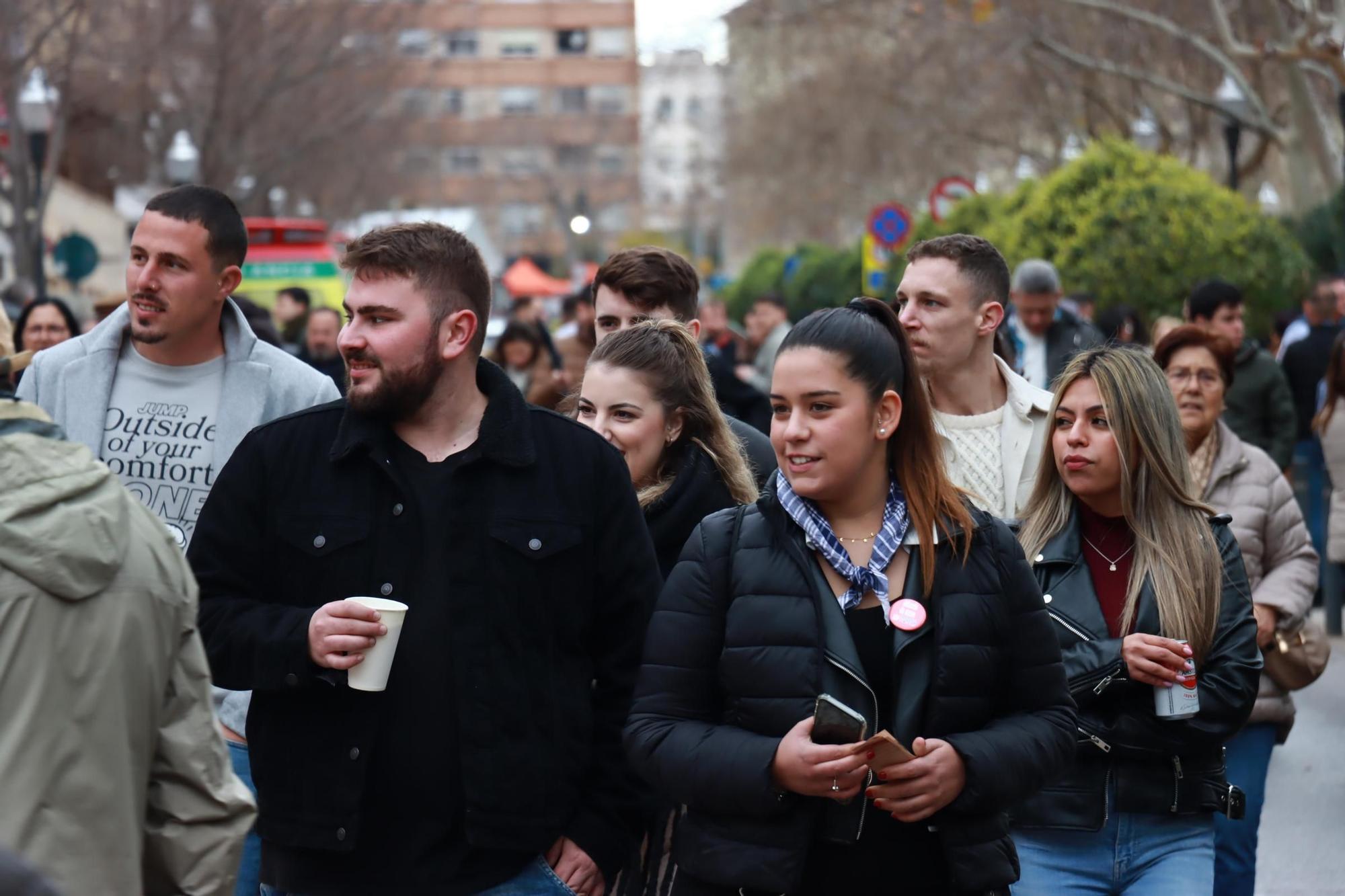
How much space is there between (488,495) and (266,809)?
0.76 metres

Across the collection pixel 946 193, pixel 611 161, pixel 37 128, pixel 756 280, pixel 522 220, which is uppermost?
pixel 611 161

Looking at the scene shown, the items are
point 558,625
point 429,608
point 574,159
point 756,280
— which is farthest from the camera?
point 574,159

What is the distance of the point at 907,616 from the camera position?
358 centimetres

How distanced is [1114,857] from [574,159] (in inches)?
3501

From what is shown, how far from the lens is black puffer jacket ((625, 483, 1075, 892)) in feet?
11.5

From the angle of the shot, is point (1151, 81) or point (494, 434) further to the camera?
point (1151, 81)

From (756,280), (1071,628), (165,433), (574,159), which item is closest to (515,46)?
(574,159)

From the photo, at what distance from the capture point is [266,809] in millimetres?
3836

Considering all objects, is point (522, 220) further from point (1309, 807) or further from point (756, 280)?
point (1309, 807)

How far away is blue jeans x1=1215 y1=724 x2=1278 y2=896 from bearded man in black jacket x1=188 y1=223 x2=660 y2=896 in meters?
2.24

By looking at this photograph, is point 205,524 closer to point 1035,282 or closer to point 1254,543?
point 1254,543

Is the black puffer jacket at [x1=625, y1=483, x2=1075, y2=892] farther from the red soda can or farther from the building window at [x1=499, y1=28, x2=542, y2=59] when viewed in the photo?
the building window at [x1=499, y1=28, x2=542, y2=59]

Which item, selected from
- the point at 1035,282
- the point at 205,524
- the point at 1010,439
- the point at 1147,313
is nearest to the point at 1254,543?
the point at 1010,439

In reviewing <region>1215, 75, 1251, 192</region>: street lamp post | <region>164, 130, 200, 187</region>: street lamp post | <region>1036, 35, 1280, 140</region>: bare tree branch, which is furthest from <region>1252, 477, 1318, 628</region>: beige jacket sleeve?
<region>164, 130, 200, 187</region>: street lamp post
